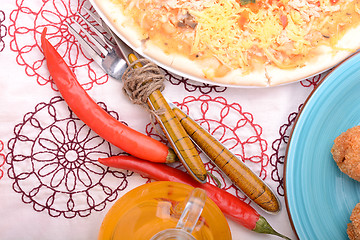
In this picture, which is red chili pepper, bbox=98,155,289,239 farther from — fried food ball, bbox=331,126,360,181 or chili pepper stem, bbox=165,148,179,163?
fried food ball, bbox=331,126,360,181

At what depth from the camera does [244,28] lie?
1438 mm

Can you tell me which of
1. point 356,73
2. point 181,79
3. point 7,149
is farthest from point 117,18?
point 356,73

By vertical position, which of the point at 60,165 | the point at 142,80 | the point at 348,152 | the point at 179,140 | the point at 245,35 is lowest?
the point at 60,165

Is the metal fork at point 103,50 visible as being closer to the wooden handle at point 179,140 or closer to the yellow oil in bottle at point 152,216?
the wooden handle at point 179,140

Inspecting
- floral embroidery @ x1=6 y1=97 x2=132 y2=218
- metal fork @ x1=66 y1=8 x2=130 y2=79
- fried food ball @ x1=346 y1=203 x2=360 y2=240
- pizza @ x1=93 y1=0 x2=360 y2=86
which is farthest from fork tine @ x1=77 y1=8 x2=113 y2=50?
fried food ball @ x1=346 y1=203 x2=360 y2=240

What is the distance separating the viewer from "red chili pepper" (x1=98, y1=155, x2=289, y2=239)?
55.9 inches

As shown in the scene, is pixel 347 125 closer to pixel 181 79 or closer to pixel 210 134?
pixel 210 134

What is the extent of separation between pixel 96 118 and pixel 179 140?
1.06 feet

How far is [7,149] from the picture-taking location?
4.80 ft

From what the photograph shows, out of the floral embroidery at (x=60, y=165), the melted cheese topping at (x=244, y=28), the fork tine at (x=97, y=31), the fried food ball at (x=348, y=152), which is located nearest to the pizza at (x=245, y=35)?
the melted cheese topping at (x=244, y=28)

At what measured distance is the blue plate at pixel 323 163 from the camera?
141 centimetres

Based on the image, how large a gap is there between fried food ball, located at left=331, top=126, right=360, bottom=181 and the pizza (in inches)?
10.2

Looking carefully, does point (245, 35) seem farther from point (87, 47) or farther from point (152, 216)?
point (152, 216)

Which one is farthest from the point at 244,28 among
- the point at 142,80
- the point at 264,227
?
the point at 264,227
